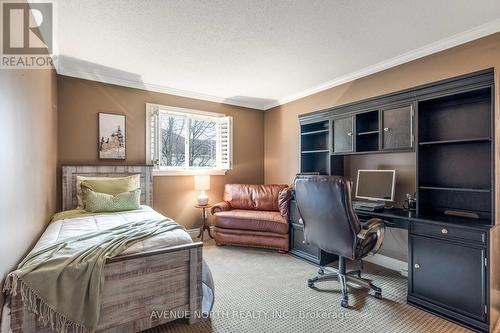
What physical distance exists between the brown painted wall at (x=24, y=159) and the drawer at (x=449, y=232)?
3.01m

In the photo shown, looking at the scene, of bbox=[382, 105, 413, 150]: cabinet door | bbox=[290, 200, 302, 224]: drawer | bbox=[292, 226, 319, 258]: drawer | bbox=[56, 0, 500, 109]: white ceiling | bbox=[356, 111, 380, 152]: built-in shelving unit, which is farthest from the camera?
bbox=[290, 200, 302, 224]: drawer

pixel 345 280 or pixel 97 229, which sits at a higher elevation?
pixel 97 229

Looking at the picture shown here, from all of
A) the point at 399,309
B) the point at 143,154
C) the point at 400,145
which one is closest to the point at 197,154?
the point at 143,154

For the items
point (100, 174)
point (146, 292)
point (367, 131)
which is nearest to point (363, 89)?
point (367, 131)

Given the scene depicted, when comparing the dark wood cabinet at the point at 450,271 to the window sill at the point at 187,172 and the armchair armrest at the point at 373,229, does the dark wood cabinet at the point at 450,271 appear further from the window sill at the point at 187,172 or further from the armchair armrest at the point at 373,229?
the window sill at the point at 187,172

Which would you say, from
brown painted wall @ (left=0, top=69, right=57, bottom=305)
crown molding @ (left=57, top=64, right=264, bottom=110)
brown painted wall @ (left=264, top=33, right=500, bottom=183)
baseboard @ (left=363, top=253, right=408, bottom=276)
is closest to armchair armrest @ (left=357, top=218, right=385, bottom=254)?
baseboard @ (left=363, top=253, right=408, bottom=276)

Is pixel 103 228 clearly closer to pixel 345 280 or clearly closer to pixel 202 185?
pixel 202 185

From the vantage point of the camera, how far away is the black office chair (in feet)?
7.16

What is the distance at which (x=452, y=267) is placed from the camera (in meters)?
2.07

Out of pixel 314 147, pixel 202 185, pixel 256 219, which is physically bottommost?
pixel 256 219

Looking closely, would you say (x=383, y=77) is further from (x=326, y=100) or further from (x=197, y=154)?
(x=197, y=154)

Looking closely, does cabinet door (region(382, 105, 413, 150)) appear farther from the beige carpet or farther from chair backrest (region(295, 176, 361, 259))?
the beige carpet

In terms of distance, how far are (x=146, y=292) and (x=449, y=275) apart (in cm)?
236

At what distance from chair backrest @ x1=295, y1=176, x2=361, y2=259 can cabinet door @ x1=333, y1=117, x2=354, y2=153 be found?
117 centimetres
